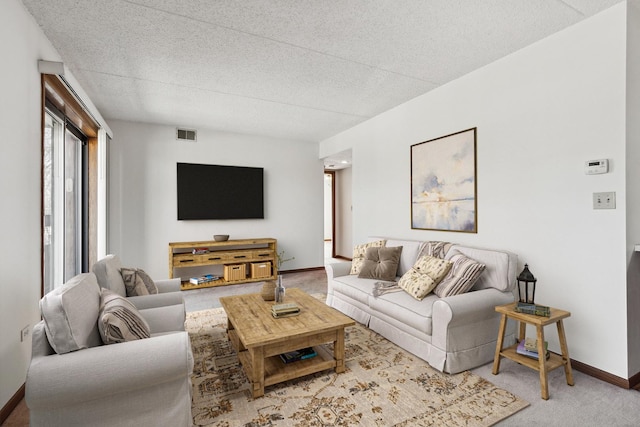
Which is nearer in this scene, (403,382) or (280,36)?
(403,382)

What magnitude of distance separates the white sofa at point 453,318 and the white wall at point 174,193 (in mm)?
3186

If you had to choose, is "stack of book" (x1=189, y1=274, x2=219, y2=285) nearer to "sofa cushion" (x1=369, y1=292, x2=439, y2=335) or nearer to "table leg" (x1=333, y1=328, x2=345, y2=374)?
"sofa cushion" (x1=369, y1=292, x2=439, y2=335)

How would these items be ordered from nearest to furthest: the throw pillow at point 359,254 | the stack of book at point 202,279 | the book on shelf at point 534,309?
the book on shelf at point 534,309 → the throw pillow at point 359,254 → the stack of book at point 202,279

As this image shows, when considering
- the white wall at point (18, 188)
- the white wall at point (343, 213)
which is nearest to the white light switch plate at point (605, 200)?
the white wall at point (18, 188)

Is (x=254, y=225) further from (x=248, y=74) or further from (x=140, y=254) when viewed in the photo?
(x=248, y=74)

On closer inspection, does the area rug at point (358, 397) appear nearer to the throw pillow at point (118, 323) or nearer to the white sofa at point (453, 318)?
the white sofa at point (453, 318)

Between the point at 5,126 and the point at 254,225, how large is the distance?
413cm

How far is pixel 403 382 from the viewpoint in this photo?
225cm

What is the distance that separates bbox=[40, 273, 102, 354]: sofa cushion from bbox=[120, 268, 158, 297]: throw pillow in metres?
0.96

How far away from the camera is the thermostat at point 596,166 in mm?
2248

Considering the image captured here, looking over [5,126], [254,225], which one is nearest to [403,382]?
[5,126]

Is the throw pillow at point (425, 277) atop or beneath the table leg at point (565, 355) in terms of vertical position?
atop

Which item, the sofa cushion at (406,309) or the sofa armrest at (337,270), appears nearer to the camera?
the sofa cushion at (406,309)

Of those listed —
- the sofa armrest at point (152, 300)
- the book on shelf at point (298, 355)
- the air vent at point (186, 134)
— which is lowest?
the book on shelf at point (298, 355)
